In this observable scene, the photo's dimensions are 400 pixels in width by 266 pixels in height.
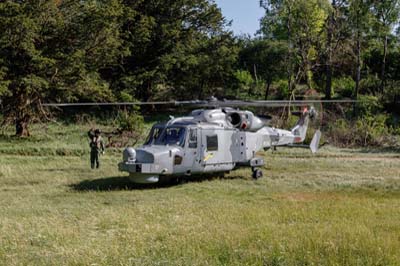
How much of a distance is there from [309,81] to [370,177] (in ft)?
70.1

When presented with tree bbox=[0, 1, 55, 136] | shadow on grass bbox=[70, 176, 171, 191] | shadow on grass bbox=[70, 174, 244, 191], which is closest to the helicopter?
shadow on grass bbox=[70, 174, 244, 191]

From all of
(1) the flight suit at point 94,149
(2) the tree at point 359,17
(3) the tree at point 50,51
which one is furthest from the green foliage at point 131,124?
(2) the tree at point 359,17

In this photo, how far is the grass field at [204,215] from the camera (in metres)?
5.70

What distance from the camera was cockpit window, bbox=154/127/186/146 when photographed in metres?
14.2

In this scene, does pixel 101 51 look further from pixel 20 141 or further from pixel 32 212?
pixel 32 212

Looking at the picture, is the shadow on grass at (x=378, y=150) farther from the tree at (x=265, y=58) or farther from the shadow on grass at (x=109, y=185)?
the tree at (x=265, y=58)

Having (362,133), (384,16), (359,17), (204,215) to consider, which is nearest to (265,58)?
(359,17)

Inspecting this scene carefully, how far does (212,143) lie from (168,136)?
137cm

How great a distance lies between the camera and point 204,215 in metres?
9.08

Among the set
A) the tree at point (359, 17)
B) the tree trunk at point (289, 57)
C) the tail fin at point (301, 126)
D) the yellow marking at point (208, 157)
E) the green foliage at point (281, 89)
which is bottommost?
the yellow marking at point (208, 157)

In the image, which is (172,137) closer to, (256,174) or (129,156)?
(129,156)

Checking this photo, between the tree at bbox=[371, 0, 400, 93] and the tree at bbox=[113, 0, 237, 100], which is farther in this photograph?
the tree at bbox=[371, 0, 400, 93]

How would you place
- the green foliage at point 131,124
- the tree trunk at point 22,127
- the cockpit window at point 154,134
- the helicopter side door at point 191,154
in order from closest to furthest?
the helicopter side door at point 191,154 < the cockpit window at point 154,134 < the green foliage at point 131,124 < the tree trunk at point 22,127

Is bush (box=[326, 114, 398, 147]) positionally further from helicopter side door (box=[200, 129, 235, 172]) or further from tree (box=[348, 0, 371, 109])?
helicopter side door (box=[200, 129, 235, 172])
